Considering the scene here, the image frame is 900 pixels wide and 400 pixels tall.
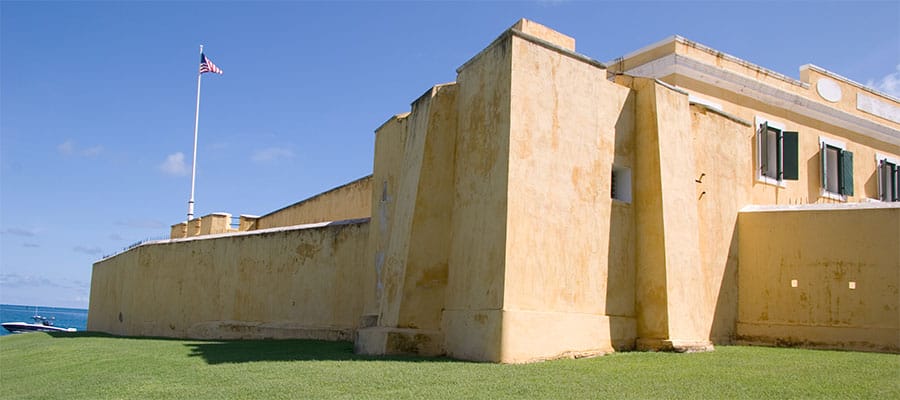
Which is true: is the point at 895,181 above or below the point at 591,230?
above

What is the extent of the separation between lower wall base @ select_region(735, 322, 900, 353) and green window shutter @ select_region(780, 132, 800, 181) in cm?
460

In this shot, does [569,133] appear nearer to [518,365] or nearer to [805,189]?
[518,365]

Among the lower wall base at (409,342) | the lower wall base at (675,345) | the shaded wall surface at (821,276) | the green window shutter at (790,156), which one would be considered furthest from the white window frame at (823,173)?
the lower wall base at (409,342)

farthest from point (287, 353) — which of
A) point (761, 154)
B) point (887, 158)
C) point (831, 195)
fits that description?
point (887, 158)

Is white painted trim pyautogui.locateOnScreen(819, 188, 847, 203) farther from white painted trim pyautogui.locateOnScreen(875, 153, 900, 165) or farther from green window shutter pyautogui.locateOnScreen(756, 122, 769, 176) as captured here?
green window shutter pyautogui.locateOnScreen(756, 122, 769, 176)

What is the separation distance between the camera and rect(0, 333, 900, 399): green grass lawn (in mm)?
8383

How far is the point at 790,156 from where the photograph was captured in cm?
1689

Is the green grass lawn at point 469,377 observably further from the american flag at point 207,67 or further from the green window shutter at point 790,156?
the american flag at point 207,67

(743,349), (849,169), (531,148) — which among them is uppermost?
(849,169)

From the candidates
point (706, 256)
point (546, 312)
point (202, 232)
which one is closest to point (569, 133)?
point (546, 312)

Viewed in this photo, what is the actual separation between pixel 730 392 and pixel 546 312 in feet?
10.2

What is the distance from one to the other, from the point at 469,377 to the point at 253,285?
11.1 m

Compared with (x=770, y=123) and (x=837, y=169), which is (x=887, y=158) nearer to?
(x=837, y=169)

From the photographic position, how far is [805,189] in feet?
57.8
